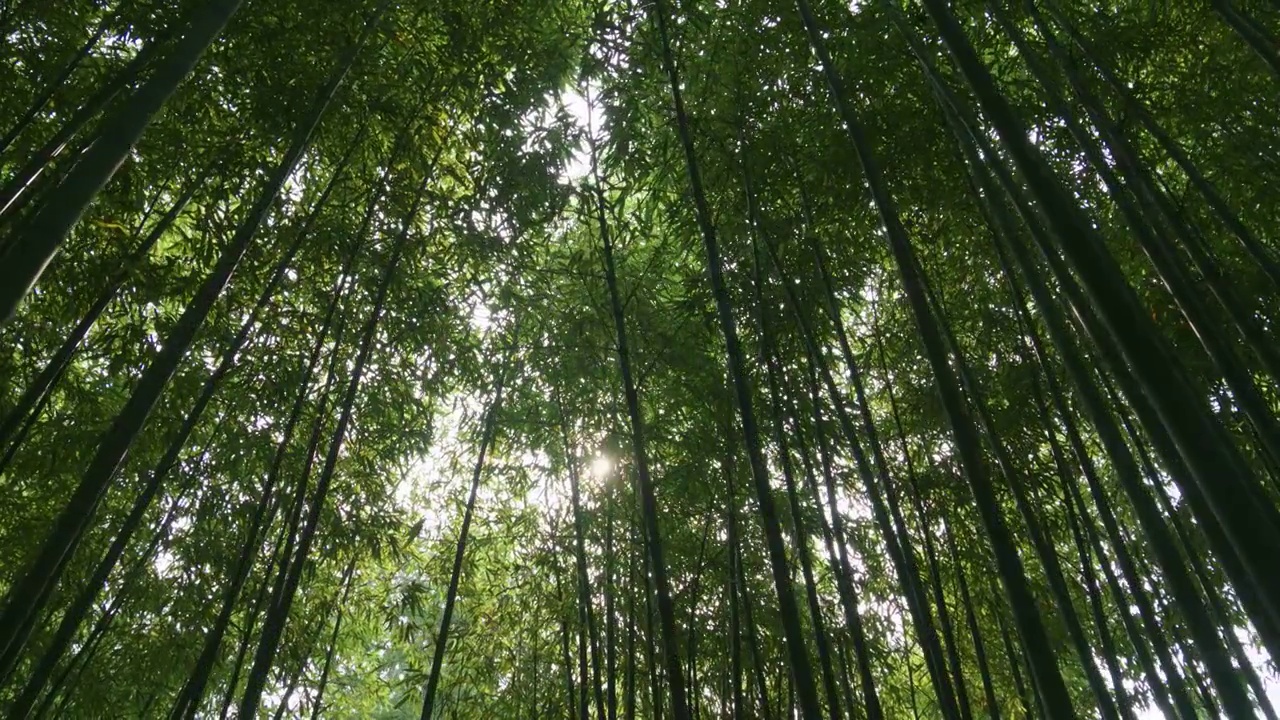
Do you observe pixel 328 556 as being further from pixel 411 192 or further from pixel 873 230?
pixel 873 230

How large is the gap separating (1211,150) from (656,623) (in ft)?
13.1

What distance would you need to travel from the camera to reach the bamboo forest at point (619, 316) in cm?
312

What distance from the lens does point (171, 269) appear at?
359 cm

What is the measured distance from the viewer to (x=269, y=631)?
9.37 ft

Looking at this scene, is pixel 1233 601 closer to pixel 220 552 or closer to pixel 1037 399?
pixel 1037 399

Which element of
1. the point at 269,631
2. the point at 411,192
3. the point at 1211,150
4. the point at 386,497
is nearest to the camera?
the point at 269,631

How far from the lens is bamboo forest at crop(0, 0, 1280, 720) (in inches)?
123

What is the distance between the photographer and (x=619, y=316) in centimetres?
308

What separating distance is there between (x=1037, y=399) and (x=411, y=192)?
349 centimetres

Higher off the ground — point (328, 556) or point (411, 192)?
point (411, 192)

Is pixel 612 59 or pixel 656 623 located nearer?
pixel 612 59

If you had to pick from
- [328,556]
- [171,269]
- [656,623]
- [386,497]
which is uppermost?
[171,269]

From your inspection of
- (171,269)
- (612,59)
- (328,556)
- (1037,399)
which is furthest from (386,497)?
(1037,399)

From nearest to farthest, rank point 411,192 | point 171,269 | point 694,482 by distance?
point 171,269, point 411,192, point 694,482
